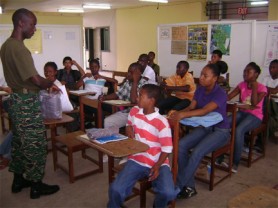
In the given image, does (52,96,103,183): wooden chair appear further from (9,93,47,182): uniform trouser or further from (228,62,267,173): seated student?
(228,62,267,173): seated student

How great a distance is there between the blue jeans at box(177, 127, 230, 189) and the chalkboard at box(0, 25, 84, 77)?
520 cm

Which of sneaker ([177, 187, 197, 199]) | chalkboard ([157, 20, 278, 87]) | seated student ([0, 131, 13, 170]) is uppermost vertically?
chalkboard ([157, 20, 278, 87])

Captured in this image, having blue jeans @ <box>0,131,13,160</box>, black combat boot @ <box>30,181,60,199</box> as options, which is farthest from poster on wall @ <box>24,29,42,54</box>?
black combat boot @ <box>30,181,60,199</box>

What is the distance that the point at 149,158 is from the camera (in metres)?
Answer: 2.17

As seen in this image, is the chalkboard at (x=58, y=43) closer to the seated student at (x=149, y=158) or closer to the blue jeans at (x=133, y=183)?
the seated student at (x=149, y=158)

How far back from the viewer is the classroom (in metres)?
2.67

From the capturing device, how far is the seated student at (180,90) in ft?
14.0

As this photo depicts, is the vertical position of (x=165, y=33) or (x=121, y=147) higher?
(x=165, y=33)

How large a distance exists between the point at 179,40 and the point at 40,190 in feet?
14.9

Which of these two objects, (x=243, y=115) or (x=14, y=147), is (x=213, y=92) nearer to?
(x=243, y=115)

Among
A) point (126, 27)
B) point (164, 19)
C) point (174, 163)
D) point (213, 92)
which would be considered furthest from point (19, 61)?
point (126, 27)

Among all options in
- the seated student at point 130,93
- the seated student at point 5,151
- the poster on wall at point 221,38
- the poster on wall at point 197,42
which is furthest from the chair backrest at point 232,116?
the poster on wall at point 197,42

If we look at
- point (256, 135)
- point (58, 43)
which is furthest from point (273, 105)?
point (58, 43)

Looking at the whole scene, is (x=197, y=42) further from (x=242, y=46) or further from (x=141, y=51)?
(x=141, y=51)
